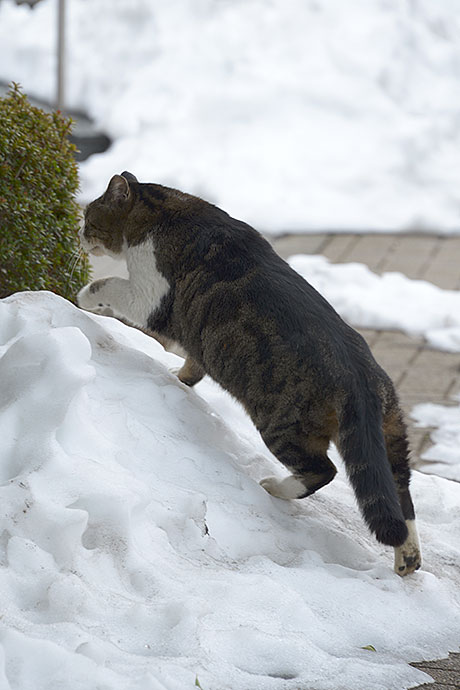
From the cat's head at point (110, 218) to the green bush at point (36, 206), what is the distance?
0.16 meters

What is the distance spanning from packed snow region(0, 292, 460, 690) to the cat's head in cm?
29

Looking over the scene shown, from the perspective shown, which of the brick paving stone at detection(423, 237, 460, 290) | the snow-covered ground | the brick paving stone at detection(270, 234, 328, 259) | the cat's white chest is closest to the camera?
the cat's white chest

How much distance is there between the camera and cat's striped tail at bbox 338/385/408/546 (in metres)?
2.75

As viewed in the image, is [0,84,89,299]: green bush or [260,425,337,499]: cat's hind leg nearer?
[260,425,337,499]: cat's hind leg

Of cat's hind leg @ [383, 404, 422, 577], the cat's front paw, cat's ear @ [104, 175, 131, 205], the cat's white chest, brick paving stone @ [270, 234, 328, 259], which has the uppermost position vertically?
cat's ear @ [104, 175, 131, 205]

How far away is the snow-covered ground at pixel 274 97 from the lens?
793 centimetres

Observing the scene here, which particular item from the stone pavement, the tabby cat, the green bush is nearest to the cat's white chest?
the tabby cat

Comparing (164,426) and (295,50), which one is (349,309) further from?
(295,50)

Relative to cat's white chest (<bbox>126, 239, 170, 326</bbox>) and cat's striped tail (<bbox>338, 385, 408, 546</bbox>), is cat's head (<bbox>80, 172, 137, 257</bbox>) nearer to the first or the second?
cat's white chest (<bbox>126, 239, 170, 326</bbox>)

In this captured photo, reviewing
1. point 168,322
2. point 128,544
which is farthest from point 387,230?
point 128,544

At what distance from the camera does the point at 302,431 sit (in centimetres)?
294

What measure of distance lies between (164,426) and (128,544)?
60 cm

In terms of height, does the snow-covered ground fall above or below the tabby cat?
below

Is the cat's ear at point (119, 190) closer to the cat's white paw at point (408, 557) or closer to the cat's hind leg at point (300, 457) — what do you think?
the cat's hind leg at point (300, 457)
